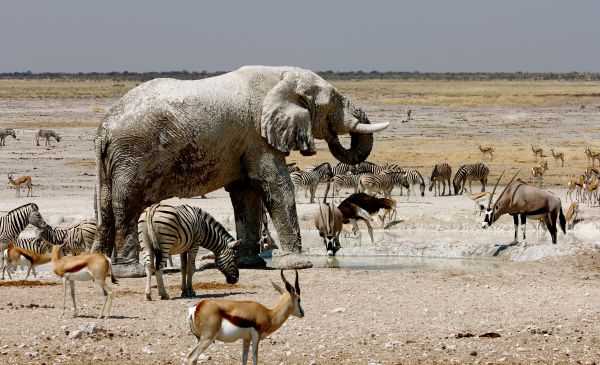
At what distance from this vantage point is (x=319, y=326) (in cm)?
1200

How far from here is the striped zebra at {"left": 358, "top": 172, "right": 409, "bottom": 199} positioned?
93.0 feet

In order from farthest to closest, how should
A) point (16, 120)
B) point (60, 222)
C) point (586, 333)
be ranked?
point (16, 120)
point (60, 222)
point (586, 333)

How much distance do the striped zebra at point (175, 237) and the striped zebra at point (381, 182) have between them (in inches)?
554

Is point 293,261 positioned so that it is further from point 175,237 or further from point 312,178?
point 312,178

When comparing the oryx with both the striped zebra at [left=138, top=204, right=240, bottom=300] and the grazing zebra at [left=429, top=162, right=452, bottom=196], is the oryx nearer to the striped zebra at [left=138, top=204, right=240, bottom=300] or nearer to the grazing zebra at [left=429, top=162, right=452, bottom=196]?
the striped zebra at [left=138, top=204, right=240, bottom=300]

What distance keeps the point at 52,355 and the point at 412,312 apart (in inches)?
165

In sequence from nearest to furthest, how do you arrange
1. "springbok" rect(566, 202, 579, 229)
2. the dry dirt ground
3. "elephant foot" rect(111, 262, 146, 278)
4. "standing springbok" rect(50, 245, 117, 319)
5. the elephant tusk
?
1. the dry dirt ground
2. "standing springbok" rect(50, 245, 117, 319)
3. "elephant foot" rect(111, 262, 146, 278)
4. the elephant tusk
5. "springbok" rect(566, 202, 579, 229)

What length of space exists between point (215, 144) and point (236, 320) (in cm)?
736

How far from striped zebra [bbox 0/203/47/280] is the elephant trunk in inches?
195

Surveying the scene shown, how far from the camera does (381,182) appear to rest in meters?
28.4

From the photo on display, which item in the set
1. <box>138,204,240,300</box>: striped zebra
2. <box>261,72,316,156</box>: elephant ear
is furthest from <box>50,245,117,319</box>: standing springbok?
<box>261,72,316,156</box>: elephant ear

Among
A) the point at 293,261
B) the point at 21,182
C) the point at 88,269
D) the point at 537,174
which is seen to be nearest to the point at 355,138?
the point at 293,261

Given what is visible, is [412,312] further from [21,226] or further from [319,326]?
[21,226]

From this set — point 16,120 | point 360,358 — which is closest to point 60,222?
point 360,358
